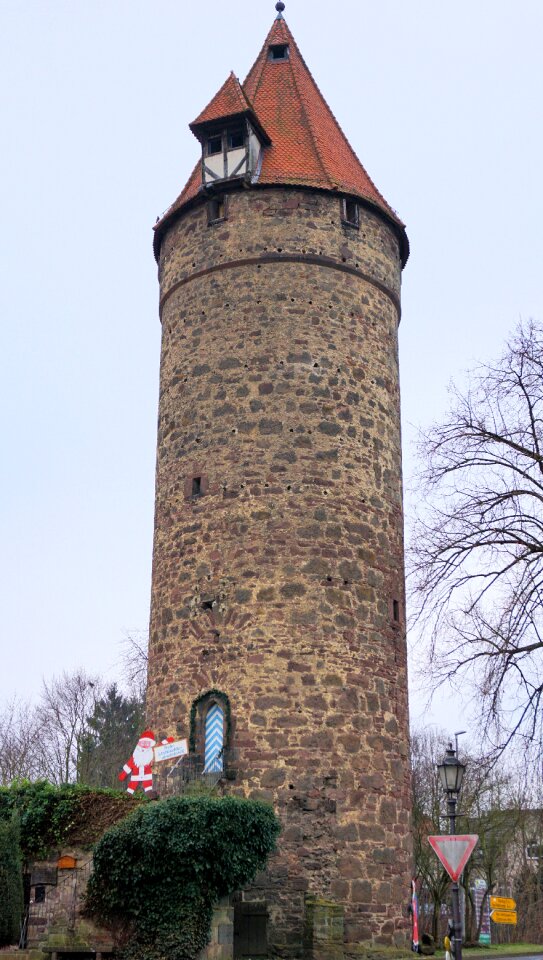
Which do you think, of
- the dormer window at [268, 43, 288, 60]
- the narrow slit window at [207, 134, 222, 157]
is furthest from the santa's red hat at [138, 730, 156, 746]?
the dormer window at [268, 43, 288, 60]

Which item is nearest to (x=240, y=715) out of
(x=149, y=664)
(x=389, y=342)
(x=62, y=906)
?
(x=149, y=664)

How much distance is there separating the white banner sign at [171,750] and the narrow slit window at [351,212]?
29.3 ft

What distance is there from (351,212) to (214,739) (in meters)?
9.04

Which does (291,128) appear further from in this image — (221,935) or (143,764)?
(221,935)

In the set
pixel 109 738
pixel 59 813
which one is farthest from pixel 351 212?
pixel 109 738

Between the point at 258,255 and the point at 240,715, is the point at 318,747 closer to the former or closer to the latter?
the point at 240,715

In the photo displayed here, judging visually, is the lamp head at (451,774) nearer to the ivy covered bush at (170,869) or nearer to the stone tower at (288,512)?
the ivy covered bush at (170,869)

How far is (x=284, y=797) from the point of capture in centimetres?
1465

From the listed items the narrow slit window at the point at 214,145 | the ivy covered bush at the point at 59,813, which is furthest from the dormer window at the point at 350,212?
the ivy covered bush at the point at 59,813

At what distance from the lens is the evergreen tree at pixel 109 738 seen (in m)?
34.9

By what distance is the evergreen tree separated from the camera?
115 ft

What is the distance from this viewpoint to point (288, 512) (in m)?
15.9

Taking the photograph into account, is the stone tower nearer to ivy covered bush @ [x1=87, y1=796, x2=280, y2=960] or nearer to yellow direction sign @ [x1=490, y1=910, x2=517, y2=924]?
ivy covered bush @ [x1=87, y1=796, x2=280, y2=960]

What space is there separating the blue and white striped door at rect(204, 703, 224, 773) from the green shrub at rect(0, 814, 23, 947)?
119 inches
